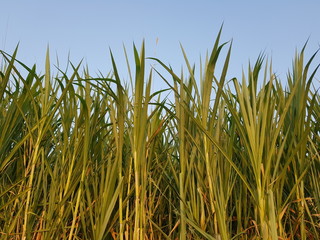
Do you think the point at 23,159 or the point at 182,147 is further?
the point at 23,159

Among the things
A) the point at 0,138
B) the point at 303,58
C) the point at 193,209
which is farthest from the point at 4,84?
the point at 303,58

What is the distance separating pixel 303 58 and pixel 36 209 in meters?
1.27

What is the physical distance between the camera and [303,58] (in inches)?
67.2

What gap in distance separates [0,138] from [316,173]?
1258mm

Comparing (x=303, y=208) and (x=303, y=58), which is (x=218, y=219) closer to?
(x=303, y=208)

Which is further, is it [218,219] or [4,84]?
[4,84]

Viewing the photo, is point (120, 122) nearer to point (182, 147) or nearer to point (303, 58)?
point (182, 147)

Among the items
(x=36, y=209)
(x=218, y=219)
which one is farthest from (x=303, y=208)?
(x=36, y=209)

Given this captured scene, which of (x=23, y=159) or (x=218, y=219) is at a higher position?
(x=23, y=159)

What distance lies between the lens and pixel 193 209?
1462 millimetres

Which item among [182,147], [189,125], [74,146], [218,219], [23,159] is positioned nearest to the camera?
[218,219]

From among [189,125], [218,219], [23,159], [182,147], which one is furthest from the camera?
[23,159]

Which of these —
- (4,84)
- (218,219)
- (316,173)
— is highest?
(4,84)

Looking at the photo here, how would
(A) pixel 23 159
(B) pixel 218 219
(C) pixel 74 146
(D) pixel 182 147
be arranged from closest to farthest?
1. (B) pixel 218 219
2. (D) pixel 182 147
3. (C) pixel 74 146
4. (A) pixel 23 159
